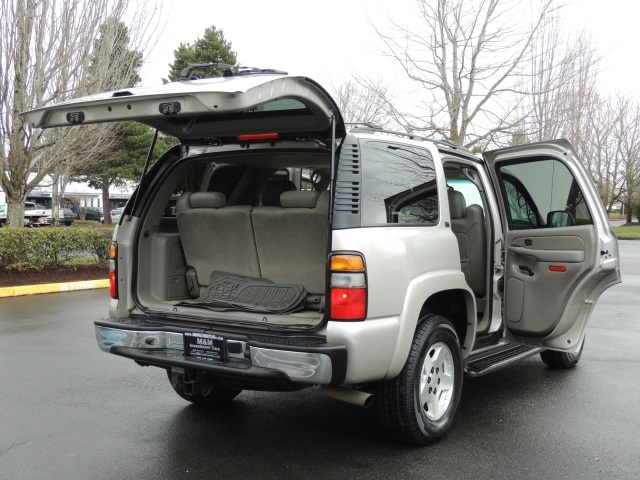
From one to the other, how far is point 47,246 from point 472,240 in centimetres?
892

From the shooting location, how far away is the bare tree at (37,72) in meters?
11.3

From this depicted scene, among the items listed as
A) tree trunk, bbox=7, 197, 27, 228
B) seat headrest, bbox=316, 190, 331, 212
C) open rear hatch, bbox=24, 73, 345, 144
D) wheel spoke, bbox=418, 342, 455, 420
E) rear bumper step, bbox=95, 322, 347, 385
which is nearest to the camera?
open rear hatch, bbox=24, 73, 345, 144

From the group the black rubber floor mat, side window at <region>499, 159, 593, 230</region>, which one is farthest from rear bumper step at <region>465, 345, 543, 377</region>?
the black rubber floor mat

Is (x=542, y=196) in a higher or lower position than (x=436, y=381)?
higher

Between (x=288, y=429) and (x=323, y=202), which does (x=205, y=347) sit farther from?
(x=323, y=202)

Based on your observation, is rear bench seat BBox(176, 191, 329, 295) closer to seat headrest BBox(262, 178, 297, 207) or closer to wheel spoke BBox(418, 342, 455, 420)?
seat headrest BBox(262, 178, 297, 207)

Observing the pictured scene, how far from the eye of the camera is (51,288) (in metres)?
10.7

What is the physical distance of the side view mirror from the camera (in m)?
4.89

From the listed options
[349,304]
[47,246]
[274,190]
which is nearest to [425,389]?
[349,304]

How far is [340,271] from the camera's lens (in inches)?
130

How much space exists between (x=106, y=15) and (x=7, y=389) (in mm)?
9563

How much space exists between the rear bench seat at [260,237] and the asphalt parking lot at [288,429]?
1042mm

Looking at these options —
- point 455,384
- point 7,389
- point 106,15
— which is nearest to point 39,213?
point 106,15

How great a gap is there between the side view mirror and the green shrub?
369 inches
